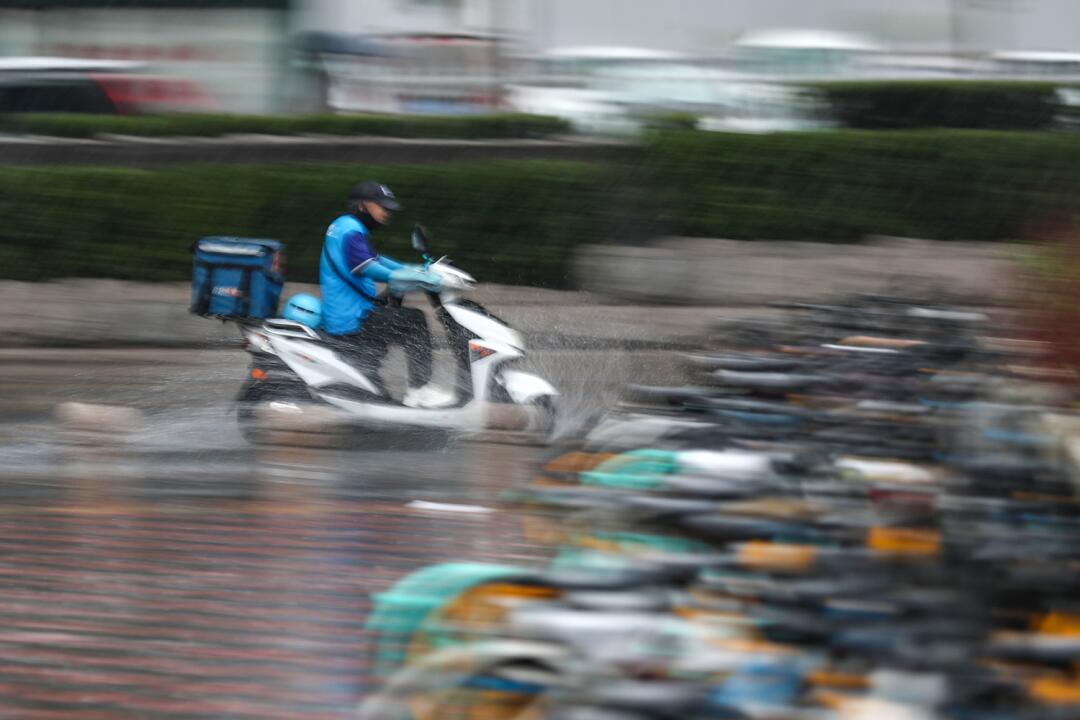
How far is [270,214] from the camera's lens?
41.9 ft

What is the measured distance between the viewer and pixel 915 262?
12430mm

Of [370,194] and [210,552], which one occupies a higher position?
[370,194]

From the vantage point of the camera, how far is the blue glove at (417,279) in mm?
8258

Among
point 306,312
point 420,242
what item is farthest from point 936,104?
point 306,312

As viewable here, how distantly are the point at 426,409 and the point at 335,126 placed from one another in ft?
20.5

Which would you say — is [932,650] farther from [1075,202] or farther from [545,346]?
[1075,202]

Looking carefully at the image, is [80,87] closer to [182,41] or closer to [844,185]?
[182,41]

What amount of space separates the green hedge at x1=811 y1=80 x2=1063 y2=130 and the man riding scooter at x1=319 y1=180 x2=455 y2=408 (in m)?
6.39

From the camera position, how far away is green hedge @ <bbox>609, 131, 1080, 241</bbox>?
1252cm

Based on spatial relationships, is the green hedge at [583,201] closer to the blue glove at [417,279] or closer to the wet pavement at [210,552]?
the wet pavement at [210,552]

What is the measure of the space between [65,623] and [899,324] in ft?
11.6

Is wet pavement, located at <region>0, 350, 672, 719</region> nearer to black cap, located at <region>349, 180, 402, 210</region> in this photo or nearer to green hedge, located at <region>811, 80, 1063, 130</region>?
black cap, located at <region>349, 180, 402, 210</region>

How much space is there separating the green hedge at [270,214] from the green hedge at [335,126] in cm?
114

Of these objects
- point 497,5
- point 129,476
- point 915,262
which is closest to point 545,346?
point 915,262
